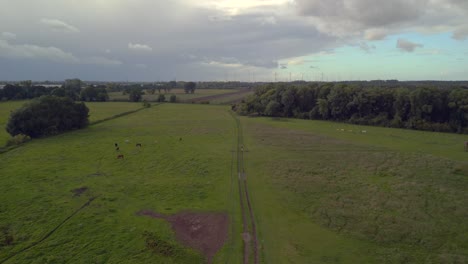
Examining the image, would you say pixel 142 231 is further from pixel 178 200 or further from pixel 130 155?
pixel 130 155

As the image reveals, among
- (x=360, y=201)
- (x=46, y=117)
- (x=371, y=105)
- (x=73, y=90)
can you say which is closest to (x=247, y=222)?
(x=360, y=201)

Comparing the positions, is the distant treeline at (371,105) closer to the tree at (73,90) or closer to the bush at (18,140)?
the bush at (18,140)

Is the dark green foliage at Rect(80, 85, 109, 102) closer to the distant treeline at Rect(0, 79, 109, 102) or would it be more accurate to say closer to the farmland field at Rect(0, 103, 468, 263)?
the distant treeline at Rect(0, 79, 109, 102)

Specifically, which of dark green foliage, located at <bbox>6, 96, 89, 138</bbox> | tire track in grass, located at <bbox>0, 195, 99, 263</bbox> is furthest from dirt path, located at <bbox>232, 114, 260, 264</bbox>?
dark green foliage, located at <bbox>6, 96, 89, 138</bbox>

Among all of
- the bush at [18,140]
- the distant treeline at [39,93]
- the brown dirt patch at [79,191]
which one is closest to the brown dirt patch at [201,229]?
the brown dirt patch at [79,191]

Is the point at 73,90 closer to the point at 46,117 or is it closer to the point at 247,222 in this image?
the point at 46,117
